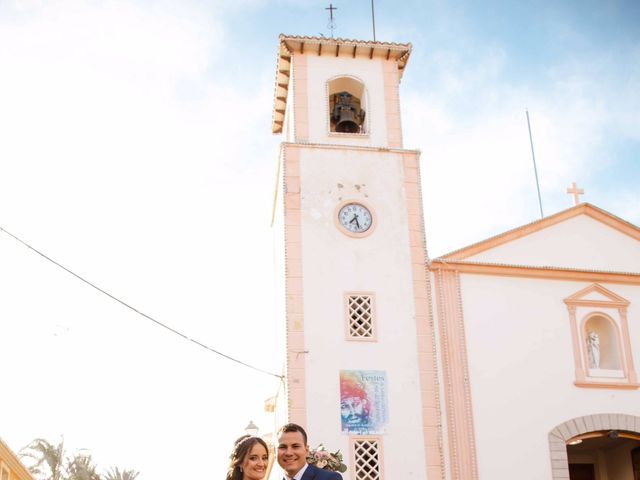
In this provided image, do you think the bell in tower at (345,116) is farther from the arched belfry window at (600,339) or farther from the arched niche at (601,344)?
the arched niche at (601,344)

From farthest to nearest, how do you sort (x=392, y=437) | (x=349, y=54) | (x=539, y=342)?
(x=349, y=54) → (x=539, y=342) → (x=392, y=437)

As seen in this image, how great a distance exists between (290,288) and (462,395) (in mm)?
4134

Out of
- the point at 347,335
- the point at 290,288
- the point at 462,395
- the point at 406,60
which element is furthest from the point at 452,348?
the point at 406,60

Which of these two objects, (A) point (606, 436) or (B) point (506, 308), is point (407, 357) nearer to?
(B) point (506, 308)

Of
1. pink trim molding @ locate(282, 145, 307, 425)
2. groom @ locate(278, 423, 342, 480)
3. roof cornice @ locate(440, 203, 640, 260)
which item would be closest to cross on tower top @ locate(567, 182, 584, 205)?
roof cornice @ locate(440, 203, 640, 260)

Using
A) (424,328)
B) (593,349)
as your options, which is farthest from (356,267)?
(593,349)

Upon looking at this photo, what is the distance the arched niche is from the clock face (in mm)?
5244

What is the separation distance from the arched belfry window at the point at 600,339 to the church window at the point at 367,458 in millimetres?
4707

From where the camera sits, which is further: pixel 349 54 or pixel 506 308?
pixel 349 54

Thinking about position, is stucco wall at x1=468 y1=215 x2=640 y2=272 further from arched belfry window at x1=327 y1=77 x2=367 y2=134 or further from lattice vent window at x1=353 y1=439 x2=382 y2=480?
lattice vent window at x1=353 y1=439 x2=382 y2=480

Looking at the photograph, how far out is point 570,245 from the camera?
2220cm

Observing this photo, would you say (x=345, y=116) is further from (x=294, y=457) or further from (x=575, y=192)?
(x=294, y=457)

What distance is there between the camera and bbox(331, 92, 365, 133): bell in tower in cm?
2258

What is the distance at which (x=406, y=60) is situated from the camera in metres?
23.3
